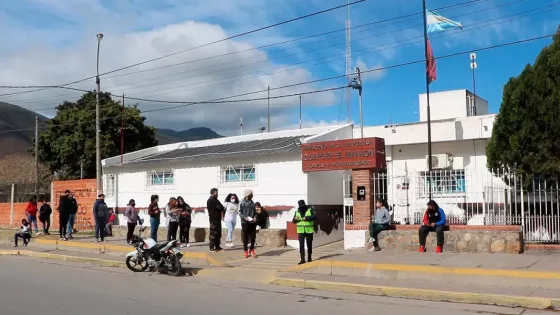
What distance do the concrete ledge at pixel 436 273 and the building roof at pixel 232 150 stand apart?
584cm

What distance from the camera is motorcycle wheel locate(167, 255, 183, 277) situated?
12.7 m

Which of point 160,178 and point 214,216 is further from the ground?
point 160,178

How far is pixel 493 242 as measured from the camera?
1309cm

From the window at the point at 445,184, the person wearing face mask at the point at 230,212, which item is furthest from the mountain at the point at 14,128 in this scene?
the window at the point at 445,184

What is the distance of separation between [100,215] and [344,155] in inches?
330

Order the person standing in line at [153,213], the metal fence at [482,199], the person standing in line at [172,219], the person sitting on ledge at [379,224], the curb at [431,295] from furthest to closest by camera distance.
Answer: the person standing in line at [153,213] → the person standing in line at [172,219] → the person sitting on ledge at [379,224] → the metal fence at [482,199] → the curb at [431,295]

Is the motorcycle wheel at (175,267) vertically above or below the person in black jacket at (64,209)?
below

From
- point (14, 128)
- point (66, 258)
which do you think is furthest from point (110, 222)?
point (14, 128)

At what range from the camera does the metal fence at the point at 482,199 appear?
13.5 m

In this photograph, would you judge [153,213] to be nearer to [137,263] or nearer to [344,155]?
[137,263]

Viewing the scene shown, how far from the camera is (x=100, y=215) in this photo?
60.2 feet

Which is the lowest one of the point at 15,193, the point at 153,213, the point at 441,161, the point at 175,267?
the point at 175,267

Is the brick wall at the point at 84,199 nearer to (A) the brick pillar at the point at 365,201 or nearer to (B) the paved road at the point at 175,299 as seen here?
(B) the paved road at the point at 175,299

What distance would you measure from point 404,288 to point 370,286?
646 millimetres
